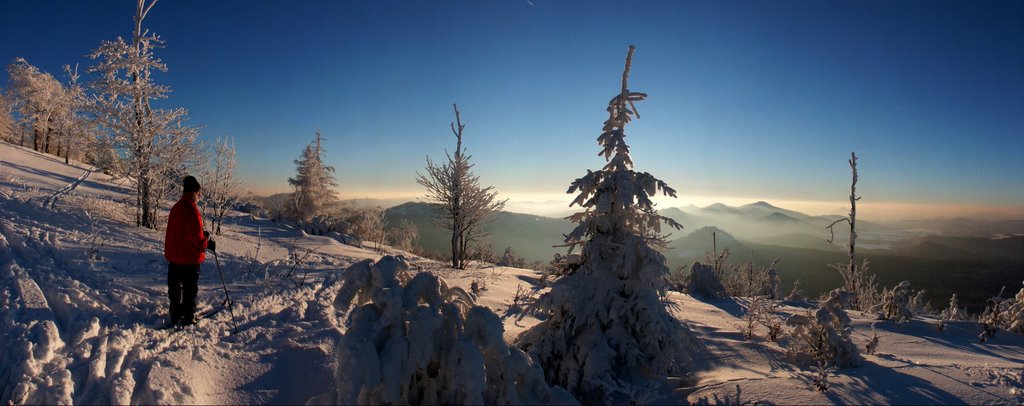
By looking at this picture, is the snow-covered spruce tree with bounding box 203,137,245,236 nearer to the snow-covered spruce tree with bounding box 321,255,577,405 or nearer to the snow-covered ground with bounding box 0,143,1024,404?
the snow-covered ground with bounding box 0,143,1024,404

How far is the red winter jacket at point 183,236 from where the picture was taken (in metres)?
4.46

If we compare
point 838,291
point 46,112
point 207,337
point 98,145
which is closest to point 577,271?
point 838,291

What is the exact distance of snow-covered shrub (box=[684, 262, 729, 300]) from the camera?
1170cm

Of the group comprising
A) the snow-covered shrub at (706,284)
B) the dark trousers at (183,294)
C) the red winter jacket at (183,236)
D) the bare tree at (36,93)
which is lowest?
the snow-covered shrub at (706,284)

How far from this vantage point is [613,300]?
483 centimetres

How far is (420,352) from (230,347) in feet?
8.50

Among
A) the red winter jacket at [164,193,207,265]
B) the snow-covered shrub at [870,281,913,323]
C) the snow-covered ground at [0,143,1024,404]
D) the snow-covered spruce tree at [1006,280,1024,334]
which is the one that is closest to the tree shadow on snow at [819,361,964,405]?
the snow-covered ground at [0,143,1024,404]

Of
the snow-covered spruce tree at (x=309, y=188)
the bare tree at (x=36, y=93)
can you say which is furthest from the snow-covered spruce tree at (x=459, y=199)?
the bare tree at (x=36, y=93)

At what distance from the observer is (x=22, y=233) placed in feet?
21.3

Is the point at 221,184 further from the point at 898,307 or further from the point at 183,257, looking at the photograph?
the point at 898,307

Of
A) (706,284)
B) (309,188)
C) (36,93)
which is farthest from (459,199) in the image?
(36,93)

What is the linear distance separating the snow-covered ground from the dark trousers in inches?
6.5

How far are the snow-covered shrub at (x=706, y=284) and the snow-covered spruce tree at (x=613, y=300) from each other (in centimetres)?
766

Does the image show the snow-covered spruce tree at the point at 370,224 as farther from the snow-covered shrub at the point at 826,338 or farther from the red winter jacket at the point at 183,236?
the snow-covered shrub at the point at 826,338
